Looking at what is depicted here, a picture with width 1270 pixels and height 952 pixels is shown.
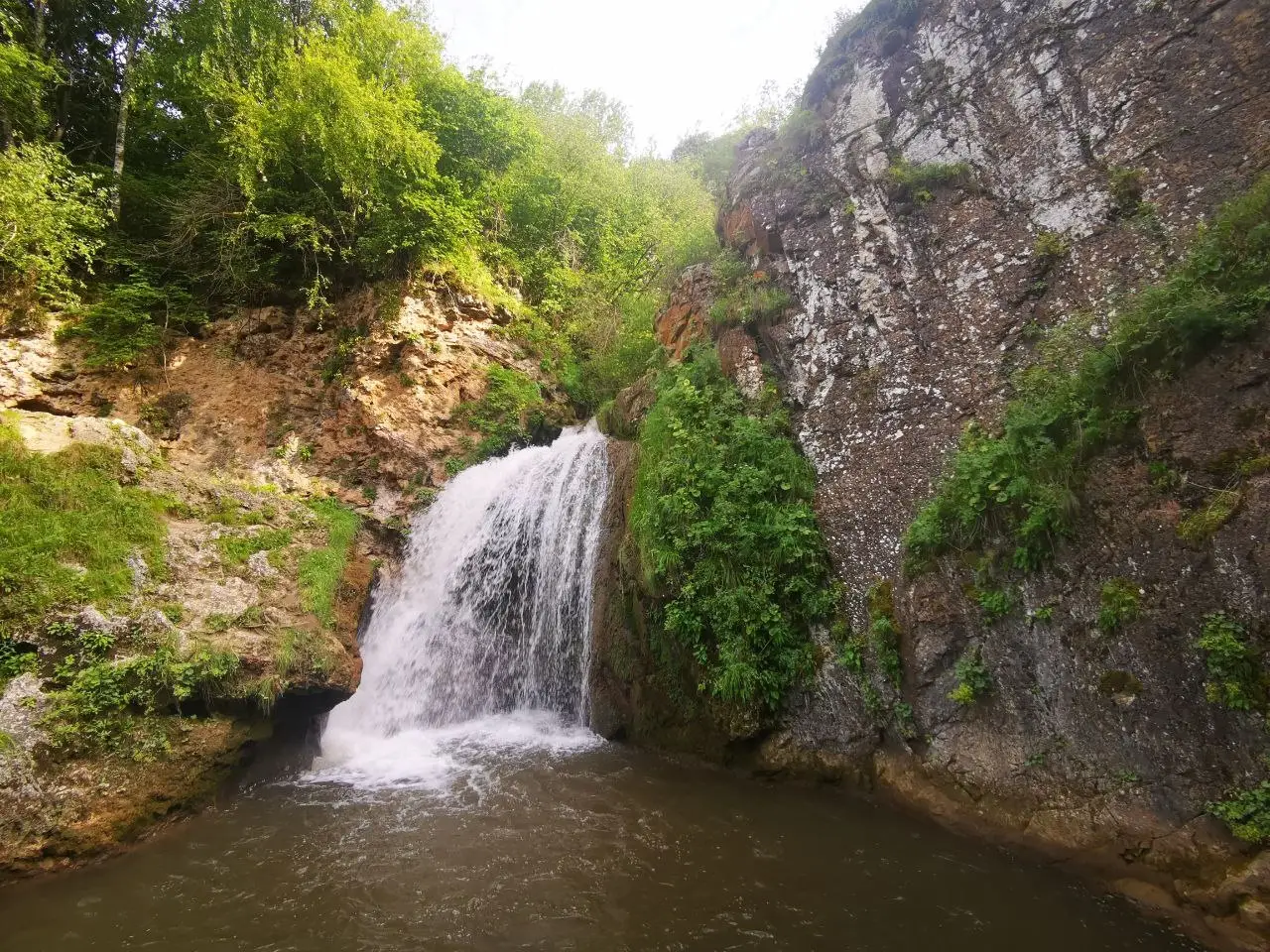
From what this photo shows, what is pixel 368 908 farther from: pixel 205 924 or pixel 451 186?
pixel 451 186

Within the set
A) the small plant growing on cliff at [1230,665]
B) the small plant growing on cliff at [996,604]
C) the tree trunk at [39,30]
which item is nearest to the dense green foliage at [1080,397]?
the small plant growing on cliff at [996,604]

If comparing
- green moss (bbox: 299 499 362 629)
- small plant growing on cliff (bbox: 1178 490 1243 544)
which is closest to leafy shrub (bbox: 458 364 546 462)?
green moss (bbox: 299 499 362 629)

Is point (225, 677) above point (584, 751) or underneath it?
above

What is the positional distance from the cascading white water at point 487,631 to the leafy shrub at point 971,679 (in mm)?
4572

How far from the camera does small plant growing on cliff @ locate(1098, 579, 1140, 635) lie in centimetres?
471

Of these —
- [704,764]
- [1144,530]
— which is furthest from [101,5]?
[1144,530]

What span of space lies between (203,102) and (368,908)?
1556cm

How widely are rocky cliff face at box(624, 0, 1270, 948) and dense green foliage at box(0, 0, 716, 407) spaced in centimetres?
410

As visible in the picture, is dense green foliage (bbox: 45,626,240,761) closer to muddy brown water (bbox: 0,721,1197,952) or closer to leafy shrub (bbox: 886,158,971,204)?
muddy brown water (bbox: 0,721,1197,952)

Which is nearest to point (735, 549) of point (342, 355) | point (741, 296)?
point (741, 296)

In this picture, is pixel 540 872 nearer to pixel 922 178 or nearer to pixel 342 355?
pixel 922 178

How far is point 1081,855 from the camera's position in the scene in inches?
178

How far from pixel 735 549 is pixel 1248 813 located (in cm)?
455

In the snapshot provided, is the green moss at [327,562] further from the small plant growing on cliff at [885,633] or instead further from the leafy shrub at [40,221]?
the small plant growing on cliff at [885,633]
